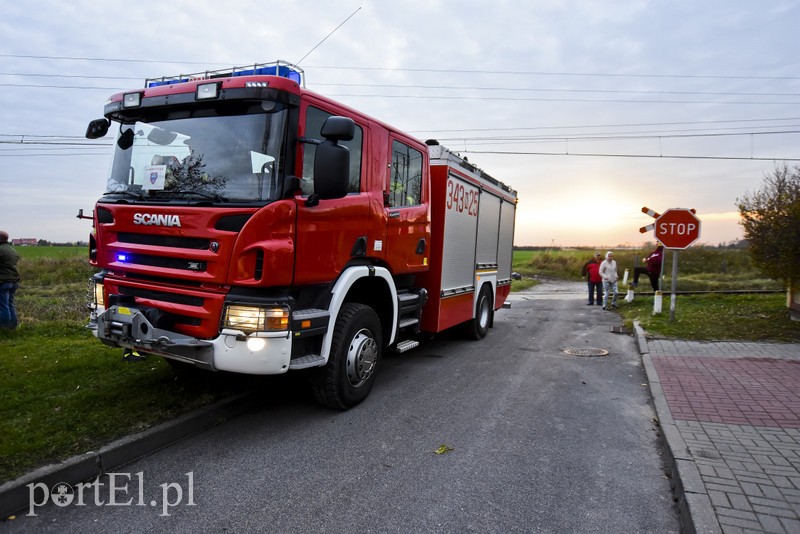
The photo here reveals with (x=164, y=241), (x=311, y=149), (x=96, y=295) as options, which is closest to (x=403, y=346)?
(x=311, y=149)

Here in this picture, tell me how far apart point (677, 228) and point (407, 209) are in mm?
7646

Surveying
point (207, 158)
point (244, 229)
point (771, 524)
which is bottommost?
point (771, 524)

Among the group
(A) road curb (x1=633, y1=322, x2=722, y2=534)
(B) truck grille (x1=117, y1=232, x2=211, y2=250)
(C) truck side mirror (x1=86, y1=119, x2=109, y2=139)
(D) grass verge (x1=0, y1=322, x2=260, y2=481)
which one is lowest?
(D) grass verge (x1=0, y1=322, x2=260, y2=481)

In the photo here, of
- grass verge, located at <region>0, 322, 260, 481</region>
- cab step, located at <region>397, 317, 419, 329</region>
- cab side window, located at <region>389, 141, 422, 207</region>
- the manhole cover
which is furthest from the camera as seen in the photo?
the manhole cover

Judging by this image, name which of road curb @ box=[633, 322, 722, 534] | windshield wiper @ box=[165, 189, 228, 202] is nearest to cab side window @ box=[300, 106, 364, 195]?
windshield wiper @ box=[165, 189, 228, 202]

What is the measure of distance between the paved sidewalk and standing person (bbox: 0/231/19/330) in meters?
8.68

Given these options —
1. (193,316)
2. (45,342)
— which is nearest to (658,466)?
(193,316)

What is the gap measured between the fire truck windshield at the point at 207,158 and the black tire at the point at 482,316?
5.67m

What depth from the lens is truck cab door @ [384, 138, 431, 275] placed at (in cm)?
562

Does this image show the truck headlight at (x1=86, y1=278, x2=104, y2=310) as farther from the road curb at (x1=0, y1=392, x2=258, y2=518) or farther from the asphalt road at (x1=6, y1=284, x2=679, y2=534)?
the asphalt road at (x1=6, y1=284, x2=679, y2=534)

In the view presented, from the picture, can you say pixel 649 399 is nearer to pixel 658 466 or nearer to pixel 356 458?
pixel 658 466

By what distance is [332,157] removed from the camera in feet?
13.3

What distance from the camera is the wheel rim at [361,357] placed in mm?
4936

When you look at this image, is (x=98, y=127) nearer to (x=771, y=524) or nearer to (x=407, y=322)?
(x=407, y=322)
